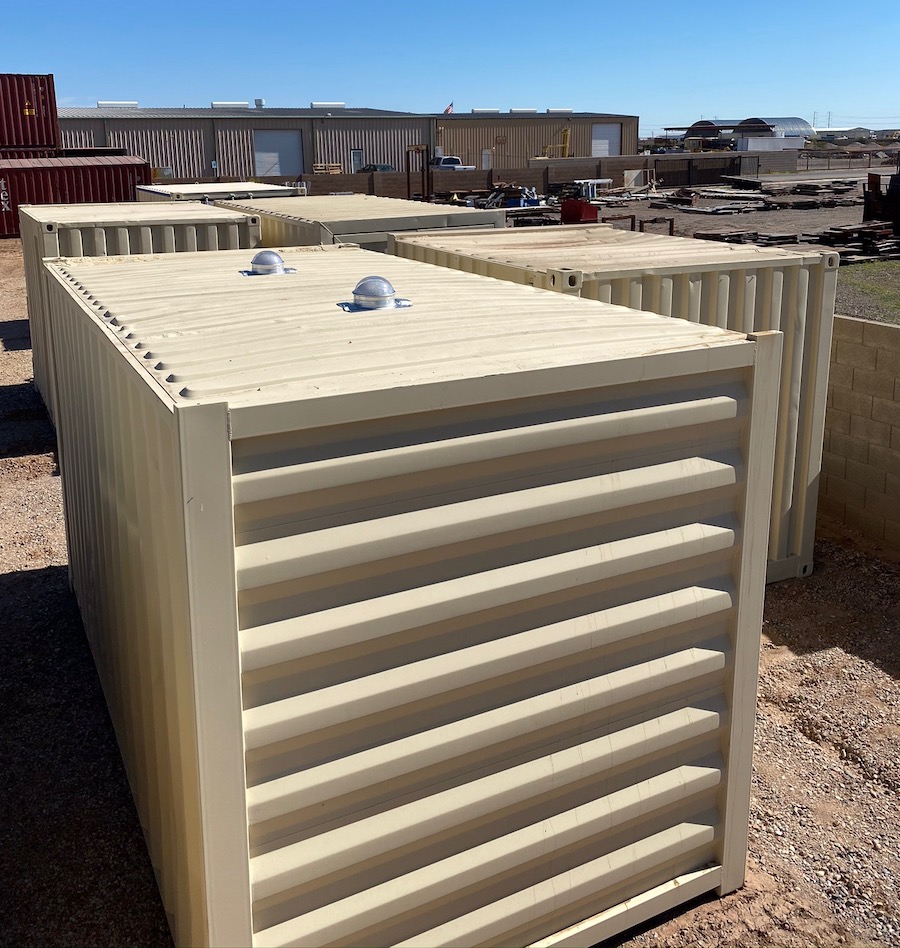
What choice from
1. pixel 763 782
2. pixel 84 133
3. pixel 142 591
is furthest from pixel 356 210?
pixel 84 133

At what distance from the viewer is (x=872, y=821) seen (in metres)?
4.92

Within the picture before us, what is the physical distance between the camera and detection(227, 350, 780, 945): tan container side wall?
3160 millimetres

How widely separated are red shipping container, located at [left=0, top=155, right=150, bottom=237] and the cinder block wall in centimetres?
2233

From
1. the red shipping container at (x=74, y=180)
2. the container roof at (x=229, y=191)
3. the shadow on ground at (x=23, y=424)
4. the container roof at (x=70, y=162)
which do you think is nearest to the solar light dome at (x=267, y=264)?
the shadow on ground at (x=23, y=424)

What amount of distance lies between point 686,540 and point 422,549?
111 cm

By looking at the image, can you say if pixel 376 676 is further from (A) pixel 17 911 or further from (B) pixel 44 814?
(B) pixel 44 814

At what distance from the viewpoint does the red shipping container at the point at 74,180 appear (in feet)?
87.4

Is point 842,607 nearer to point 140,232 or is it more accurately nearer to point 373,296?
point 373,296

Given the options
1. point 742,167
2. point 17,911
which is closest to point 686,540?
point 17,911

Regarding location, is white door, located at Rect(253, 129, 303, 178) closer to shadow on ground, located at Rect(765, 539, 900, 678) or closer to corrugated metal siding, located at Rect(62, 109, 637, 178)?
corrugated metal siding, located at Rect(62, 109, 637, 178)

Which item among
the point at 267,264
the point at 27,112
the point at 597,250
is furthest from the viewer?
the point at 27,112

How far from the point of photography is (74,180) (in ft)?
88.4

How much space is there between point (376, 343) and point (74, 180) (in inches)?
1024

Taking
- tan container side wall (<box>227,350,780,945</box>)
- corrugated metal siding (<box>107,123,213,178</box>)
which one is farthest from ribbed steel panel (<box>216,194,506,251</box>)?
corrugated metal siding (<box>107,123,213,178</box>)
